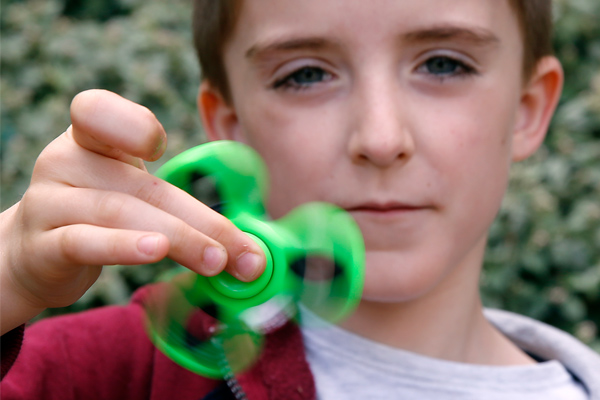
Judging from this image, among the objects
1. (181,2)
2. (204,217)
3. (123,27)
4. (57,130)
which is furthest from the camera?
(181,2)

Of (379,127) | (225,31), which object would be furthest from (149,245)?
(225,31)

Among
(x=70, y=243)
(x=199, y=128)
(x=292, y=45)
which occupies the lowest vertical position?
(x=199, y=128)

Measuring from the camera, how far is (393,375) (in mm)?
1287

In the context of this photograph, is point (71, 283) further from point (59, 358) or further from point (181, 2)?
point (181, 2)

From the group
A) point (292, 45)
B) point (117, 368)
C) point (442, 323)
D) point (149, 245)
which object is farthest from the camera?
point (442, 323)

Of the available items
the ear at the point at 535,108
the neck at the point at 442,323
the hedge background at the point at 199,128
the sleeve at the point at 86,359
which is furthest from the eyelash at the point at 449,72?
the hedge background at the point at 199,128

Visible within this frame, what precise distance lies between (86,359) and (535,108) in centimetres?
113

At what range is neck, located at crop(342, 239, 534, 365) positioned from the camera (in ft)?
4.40

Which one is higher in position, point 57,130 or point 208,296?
point 208,296

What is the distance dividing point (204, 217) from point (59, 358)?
0.63 meters

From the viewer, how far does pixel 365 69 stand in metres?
1.12

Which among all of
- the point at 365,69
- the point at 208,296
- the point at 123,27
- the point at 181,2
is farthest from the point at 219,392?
the point at 181,2

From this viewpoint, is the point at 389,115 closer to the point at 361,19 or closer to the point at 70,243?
the point at 361,19

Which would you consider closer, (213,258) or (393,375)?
(213,258)
